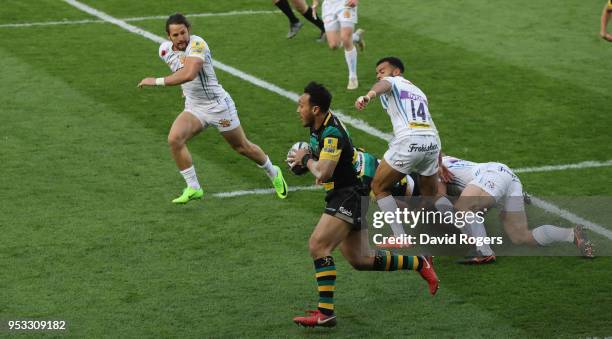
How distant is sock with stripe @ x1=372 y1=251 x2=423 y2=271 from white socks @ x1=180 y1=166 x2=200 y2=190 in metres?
3.71

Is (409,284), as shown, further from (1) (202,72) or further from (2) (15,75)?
(2) (15,75)

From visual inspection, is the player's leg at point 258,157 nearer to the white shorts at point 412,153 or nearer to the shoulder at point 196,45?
the shoulder at point 196,45

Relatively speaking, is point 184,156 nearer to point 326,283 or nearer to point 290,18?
point 326,283

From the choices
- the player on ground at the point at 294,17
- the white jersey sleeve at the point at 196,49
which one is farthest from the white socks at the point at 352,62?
the white jersey sleeve at the point at 196,49

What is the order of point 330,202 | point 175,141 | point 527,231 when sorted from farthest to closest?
point 175,141 < point 527,231 < point 330,202

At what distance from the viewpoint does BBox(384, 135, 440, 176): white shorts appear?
38.4ft

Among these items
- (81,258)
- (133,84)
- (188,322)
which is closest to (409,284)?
(188,322)

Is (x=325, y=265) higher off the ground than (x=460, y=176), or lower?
higher

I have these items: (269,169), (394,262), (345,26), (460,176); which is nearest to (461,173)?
(460,176)

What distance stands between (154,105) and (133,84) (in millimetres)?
1230

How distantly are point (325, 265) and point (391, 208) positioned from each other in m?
2.31

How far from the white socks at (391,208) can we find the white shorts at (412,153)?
1.30ft

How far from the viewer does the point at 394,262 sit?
1048 centimetres

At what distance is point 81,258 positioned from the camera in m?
11.7
